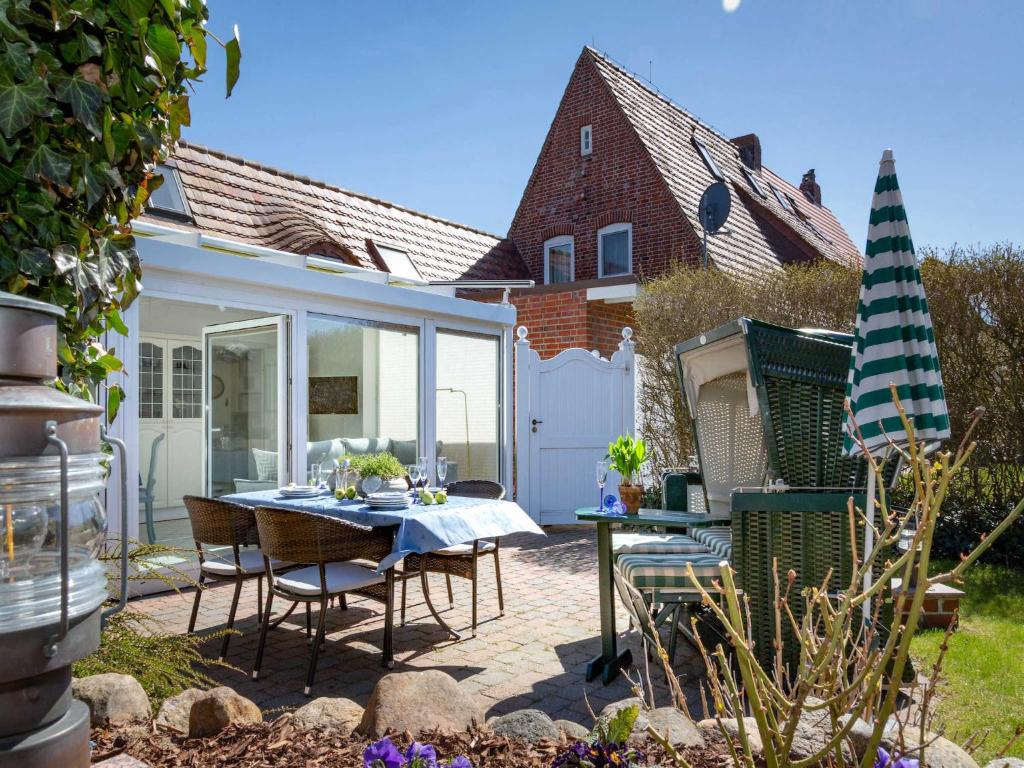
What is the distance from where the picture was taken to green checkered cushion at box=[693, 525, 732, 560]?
4188 mm

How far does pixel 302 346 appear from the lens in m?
6.92

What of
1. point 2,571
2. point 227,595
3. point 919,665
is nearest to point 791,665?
point 919,665

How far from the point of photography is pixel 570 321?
11.0 m

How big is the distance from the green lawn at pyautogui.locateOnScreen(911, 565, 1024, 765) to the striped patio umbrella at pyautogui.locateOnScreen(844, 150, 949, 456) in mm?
1043

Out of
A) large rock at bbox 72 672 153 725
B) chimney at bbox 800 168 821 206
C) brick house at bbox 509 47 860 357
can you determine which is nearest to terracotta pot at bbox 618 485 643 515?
large rock at bbox 72 672 153 725

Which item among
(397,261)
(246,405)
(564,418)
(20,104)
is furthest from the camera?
(397,261)

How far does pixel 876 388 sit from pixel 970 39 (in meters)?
7.28

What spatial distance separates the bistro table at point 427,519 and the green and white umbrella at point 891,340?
2.07 m

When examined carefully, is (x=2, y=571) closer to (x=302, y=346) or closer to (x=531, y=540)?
(x=302, y=346)

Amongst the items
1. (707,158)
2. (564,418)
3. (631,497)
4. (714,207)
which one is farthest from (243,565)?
(707,158)

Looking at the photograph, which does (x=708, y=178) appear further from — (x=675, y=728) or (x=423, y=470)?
(x=675, y=728)

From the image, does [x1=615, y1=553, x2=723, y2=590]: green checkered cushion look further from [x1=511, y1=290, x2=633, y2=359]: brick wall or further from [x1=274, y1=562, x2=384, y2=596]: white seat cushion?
[x1=511, y1=290, x2=633, y2=359]: brick wall

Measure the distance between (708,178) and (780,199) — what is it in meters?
4.37

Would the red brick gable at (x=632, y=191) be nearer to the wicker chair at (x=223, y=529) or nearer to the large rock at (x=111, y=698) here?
the wicker chair at (x=223, y=529)
